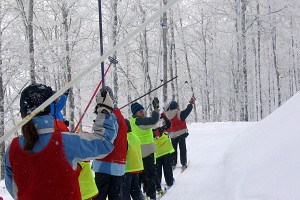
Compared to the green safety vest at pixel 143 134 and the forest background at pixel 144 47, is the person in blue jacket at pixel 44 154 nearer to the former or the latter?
the green safety vest at pixel 143 134

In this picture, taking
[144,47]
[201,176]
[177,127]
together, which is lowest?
[201,176]

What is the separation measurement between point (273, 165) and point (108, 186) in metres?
1.91

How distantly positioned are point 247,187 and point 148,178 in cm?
242

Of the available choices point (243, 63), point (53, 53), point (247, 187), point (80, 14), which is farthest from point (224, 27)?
point (247, 187)

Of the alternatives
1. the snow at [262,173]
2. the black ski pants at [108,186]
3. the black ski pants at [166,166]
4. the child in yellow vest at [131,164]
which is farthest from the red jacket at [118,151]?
the black ski pants at [166,166]

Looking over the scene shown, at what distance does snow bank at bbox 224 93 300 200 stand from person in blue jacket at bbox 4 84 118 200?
73.7 inches

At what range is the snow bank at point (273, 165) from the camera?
11.6 ft

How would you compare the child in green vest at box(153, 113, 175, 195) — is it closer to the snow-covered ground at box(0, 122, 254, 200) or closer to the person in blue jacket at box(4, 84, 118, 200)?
the snow-covered ground at box(0, 122, 254, 200)

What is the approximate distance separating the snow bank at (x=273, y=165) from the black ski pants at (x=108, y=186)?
1343mm

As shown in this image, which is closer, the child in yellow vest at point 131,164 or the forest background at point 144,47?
the child in yellow vest at point 131,164

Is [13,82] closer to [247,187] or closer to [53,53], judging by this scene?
[53,53]

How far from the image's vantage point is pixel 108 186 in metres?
4.50

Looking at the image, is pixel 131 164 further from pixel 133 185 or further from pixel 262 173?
pixel 262 173

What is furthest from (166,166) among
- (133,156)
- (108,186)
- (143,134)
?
(108,186)
